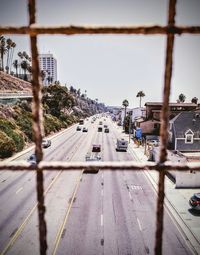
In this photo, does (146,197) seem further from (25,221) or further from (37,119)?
(37,119)

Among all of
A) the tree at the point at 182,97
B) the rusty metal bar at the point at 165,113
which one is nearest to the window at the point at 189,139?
the rusty metal bar at the point at 165,113

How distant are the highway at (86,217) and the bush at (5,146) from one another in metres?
5.06

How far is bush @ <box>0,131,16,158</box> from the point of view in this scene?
96.5ft

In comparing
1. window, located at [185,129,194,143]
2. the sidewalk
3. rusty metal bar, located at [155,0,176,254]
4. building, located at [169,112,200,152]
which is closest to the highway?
the sidewalk

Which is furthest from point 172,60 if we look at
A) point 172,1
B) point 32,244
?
point 32,244

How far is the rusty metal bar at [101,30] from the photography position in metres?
1.83

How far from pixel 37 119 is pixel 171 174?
2625 centimetres

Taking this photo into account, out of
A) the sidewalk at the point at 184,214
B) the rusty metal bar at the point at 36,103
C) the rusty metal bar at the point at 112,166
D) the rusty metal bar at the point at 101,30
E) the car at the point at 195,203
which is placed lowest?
the sidewalk at the point at 184,214

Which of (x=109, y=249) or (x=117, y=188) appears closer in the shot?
(x=109, y=249)

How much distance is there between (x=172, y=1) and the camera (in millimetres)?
1887

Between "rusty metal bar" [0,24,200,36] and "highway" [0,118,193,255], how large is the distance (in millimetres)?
12904

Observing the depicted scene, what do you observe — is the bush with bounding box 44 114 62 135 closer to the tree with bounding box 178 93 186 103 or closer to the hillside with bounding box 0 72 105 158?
the hillside with bounding box 0 72 105 158

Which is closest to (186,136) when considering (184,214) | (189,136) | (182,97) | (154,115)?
(189,136)

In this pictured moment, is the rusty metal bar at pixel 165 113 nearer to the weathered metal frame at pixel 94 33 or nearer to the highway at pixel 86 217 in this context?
the weathered metal frame at pixel 94 33
